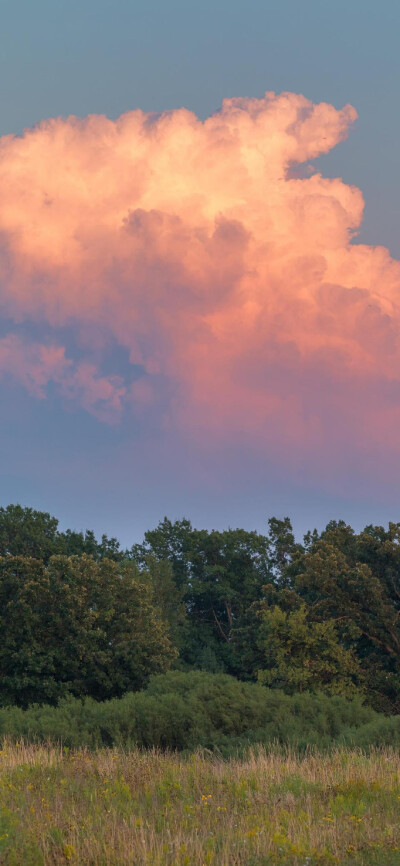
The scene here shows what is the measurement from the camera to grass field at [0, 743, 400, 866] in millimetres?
8992

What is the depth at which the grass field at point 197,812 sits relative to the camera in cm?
899

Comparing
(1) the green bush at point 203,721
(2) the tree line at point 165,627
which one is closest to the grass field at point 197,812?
(1) the green bush at point 203,721

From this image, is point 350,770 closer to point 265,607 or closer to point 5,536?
point 265,607

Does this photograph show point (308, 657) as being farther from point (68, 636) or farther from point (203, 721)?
point (203, 721)

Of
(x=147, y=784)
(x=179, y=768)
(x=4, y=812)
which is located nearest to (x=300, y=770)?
(x=179, y=768)

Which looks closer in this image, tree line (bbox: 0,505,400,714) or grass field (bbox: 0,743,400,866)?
grass field (bbox: 0,743,400,866)

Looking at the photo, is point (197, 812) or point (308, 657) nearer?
point (197, 812)

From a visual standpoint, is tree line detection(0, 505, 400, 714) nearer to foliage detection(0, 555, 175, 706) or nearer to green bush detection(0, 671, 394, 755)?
foliage detection(0, 555, 175, 706)

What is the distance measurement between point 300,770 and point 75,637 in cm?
3021

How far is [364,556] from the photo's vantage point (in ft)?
153

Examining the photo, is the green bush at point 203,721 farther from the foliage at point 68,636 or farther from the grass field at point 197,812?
the grass field at point 197,812

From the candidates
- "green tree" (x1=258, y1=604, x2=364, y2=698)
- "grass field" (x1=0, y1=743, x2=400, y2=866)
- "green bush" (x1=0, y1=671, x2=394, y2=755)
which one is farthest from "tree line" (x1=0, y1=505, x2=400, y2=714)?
"grass field" (x1=0, y1=743, x2=400, y2=866)

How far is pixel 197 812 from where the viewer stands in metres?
11.2

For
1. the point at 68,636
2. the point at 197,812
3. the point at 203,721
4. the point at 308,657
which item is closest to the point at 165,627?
the point at 68,636
